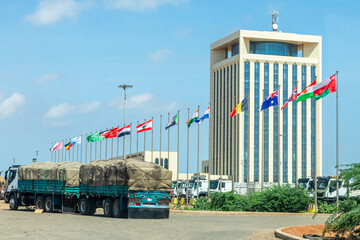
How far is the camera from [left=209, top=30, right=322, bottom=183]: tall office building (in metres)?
134

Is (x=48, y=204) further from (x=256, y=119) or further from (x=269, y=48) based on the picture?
(x=269, y=48)

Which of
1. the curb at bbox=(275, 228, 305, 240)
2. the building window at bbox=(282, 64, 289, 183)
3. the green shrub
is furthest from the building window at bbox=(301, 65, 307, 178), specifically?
the curb at bbox=(275, 228, 305, 240)

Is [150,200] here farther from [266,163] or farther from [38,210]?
[266,163]

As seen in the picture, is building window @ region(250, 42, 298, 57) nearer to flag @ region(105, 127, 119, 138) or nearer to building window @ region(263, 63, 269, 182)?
building window @ region(263, 63, 269, 182)

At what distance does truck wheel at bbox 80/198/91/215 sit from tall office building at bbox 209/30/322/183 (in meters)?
97.3

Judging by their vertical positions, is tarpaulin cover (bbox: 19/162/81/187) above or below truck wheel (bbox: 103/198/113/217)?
above

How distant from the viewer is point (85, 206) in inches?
1396

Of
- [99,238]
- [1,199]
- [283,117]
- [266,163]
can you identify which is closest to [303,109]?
[283,117]

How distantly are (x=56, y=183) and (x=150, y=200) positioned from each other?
8.06 m

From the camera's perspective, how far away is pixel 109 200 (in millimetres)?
33344

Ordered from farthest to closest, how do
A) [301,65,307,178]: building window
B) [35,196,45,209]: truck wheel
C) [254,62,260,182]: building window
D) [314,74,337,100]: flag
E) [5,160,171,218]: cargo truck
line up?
[301,65,307,178]: building window
[254,62,260,182]: building window
[35,196,45,209]: truck wheel
[314,74,337,100]: flag
[5,160,171,218]: cargo truck

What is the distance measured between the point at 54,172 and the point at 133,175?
8297 millimetres

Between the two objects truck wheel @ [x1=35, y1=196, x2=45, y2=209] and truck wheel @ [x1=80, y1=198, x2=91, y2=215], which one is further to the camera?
truck wheel @ [x1=35, y1=196, x2=45, y2=209]

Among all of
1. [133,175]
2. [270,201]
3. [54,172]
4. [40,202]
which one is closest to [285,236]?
[133,175]
